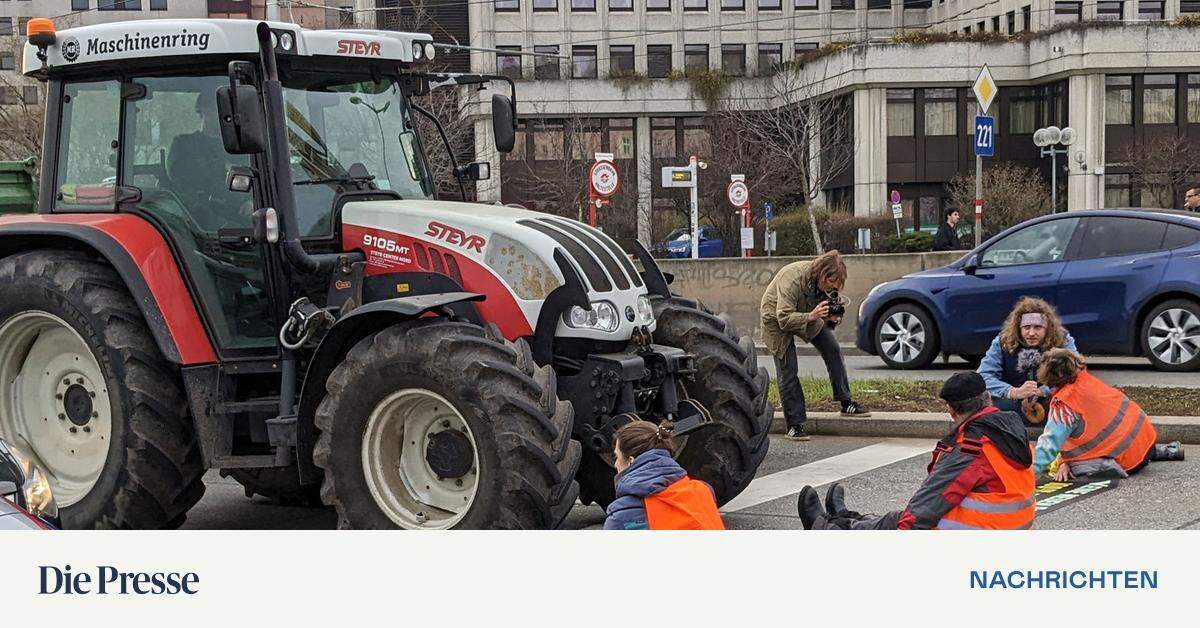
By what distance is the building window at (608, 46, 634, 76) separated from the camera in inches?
2630

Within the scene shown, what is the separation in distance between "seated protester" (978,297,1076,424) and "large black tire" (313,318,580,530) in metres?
4.48

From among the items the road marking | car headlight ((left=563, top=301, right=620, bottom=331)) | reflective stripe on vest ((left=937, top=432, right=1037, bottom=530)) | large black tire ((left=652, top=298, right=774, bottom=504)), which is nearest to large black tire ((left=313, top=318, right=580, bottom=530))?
car headlight ((left=563, top=301, right=620, bottom=331))

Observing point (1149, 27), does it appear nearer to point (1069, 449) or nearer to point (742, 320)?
point (742, 320)

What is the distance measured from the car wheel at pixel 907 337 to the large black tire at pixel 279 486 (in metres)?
8.79

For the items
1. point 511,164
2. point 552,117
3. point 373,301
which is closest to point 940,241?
point 373,301

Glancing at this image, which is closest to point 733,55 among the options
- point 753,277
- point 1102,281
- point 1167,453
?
point 753,277

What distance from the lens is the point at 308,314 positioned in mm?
7477

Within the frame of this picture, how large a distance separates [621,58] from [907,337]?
52.5m

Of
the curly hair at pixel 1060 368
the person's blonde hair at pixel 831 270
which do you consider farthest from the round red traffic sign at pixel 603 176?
the curly hair at pixel 1060 368

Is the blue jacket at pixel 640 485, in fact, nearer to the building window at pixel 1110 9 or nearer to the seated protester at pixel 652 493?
the seated protester at pixel 652 493

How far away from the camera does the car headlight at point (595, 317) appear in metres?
7.18

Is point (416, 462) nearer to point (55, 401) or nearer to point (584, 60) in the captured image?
point (55, 401)

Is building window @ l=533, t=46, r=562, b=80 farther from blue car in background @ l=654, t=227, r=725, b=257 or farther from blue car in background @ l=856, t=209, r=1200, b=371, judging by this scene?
blue car in background @ l=856, t=209, r=1200, b=371

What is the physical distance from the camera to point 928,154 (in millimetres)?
58844
